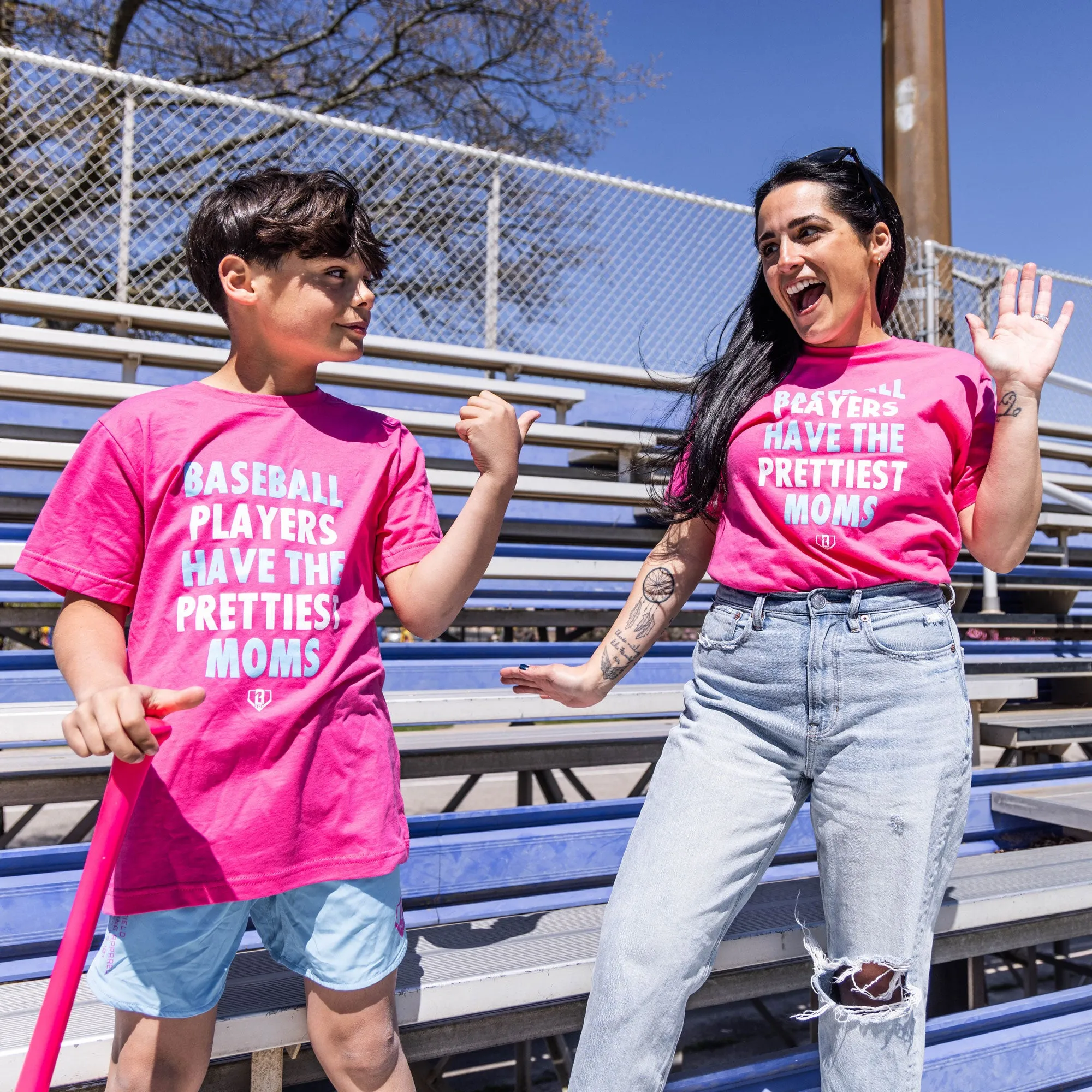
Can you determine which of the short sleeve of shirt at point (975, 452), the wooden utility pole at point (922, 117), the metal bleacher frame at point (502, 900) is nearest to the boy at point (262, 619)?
the metal bleacher frame at point (502, 900)

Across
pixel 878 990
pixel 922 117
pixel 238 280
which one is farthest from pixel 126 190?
pixel 922 117

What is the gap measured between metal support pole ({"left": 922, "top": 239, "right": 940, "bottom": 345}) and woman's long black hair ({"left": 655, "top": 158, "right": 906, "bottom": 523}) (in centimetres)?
389

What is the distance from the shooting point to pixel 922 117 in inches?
231

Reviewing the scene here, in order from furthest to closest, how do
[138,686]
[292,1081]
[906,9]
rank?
[906,9]
[292,1081]
[138,686]

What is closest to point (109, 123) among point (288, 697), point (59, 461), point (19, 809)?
point (59, 461)

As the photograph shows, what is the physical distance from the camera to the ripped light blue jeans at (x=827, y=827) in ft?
4.00

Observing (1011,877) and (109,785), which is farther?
(1011,877)

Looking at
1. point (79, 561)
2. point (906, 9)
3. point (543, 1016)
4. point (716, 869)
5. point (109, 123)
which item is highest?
point (906, 9)

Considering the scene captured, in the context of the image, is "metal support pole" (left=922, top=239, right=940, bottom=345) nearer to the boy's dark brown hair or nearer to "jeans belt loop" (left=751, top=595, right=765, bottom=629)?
"jeans belt loop" (left=751, top=595, right=765, bottom=629)

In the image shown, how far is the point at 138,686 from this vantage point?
94 cm

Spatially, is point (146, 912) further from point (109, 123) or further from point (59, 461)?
point (109, 123)

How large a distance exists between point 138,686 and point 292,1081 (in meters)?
0.76

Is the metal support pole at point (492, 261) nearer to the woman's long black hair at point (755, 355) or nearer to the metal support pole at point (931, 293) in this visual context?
the metal support pole at point (931, 293)

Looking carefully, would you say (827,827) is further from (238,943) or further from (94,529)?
(94,529)
